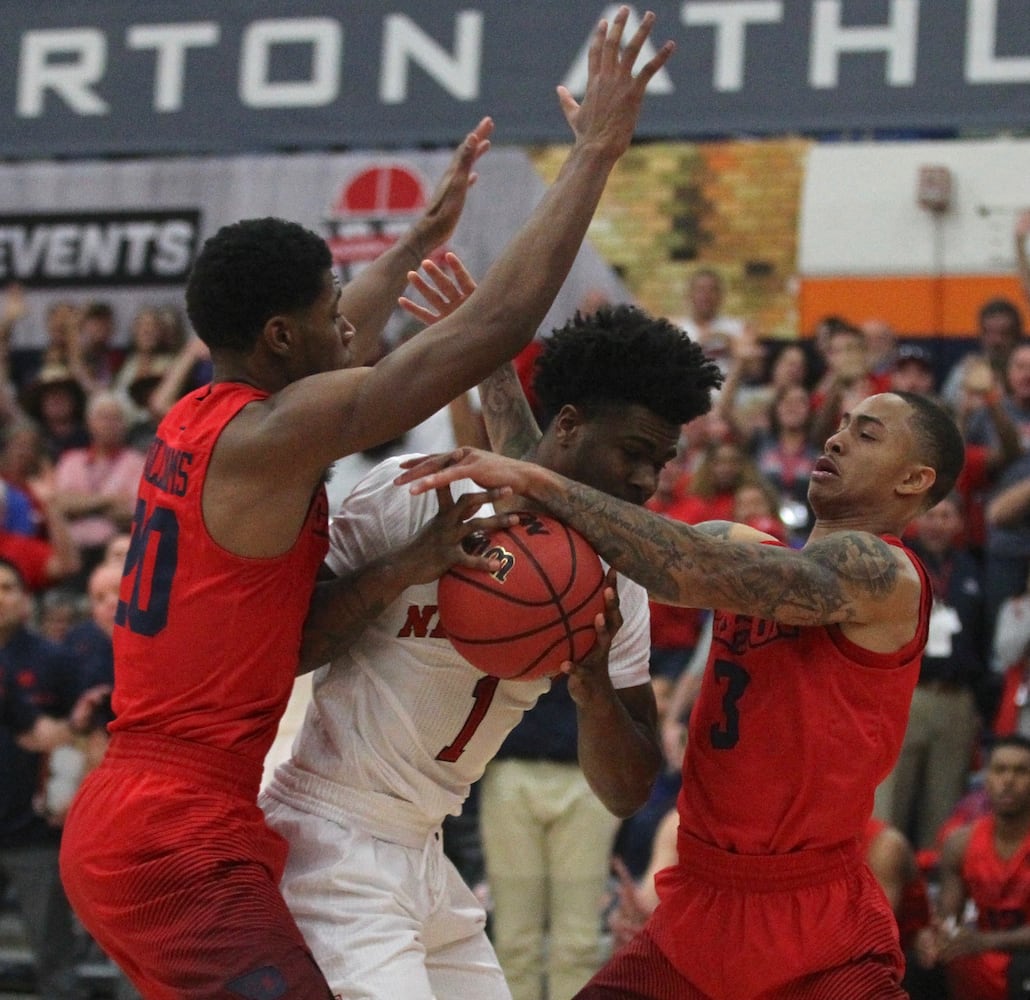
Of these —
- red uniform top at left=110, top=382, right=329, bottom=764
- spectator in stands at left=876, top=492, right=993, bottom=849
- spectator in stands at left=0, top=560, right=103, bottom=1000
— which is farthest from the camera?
spectator in stands at left=876, top=492, right=993, bottom=849

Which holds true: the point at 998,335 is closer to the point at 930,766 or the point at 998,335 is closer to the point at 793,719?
the point at 930,766

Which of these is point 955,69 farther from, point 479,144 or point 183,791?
point 183,791

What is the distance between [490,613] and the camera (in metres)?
3.77

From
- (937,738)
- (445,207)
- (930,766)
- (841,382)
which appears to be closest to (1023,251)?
(841,382)

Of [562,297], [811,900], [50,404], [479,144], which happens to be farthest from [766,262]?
[811,900]

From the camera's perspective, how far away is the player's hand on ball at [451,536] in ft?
12.6

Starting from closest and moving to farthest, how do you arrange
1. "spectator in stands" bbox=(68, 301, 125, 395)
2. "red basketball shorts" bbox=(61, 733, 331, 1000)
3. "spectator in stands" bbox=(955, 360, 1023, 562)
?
1. "red basketball shorts" bbox=(61, 733, 331, 1000)
2. "spectator in stands" bbox=(955, 360, 1023, 562)
3. "spectator in stands" bbox=(68, 301, 125, 395)

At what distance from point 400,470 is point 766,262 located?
26.9 feet

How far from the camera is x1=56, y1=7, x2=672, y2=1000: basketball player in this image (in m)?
3.67

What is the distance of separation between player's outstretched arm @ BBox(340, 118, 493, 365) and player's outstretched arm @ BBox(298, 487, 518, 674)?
1028 millimetres

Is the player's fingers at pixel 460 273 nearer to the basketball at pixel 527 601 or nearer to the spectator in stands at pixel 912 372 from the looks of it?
the basketball at pixel 527 601

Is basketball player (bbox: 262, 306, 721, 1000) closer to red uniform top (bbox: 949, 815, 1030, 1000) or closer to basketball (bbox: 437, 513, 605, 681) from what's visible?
basketball (bbox: 437, 513, 605, 681)

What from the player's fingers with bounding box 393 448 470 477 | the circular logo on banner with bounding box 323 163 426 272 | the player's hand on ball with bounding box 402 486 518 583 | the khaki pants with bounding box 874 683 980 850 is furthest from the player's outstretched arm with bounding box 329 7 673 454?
the circular logo on banner with bounding box 323 163 426 272

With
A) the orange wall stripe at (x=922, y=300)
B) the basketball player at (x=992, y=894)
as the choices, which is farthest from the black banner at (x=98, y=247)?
the basketball player at (x=992, y=894)
